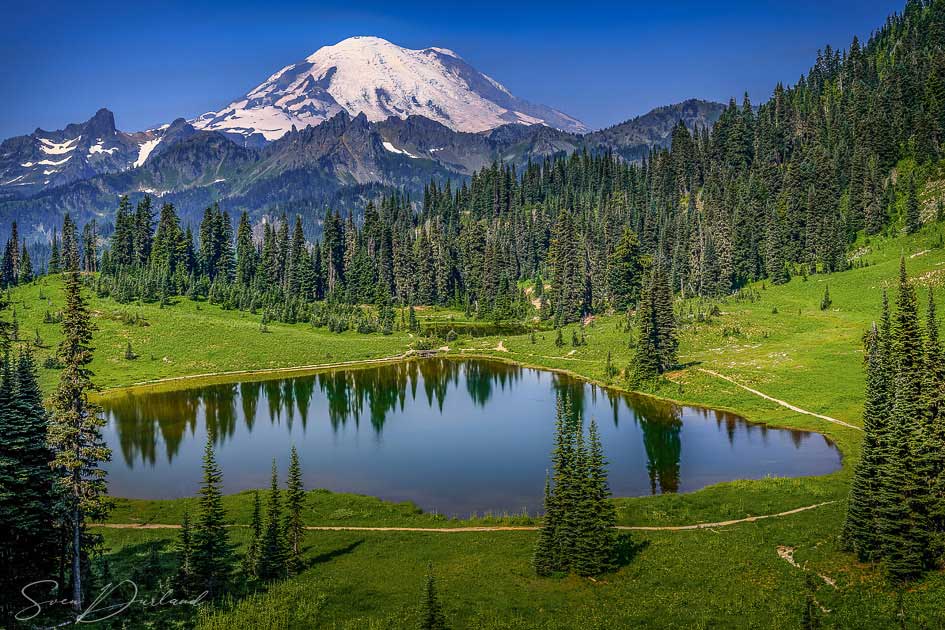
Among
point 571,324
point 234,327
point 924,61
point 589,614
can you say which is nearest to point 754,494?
point 589,614

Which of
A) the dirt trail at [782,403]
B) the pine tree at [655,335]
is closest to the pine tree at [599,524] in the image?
the dirt trail at [782,403]

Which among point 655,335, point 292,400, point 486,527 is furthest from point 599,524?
point 292,400

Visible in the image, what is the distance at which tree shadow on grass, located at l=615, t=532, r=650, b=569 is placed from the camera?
34.8 m

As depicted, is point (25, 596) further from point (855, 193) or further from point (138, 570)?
point (855, 193)

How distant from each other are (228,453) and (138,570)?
33709 mm

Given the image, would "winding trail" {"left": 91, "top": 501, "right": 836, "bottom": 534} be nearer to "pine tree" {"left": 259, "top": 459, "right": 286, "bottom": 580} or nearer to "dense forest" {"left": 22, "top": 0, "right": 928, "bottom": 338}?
"pine tree" {"left": 259, "top": 459, "right": 286, "bottom": 580}

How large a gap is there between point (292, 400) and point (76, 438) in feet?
204

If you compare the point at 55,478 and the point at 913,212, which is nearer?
the point at 55,478

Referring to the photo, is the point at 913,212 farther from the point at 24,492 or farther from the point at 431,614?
the point at 24,492

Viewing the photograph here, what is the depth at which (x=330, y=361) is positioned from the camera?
120 m

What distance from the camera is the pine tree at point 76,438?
95.7 ft

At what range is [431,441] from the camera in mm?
69812

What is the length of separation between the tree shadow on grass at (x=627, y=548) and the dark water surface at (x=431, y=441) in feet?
38.2

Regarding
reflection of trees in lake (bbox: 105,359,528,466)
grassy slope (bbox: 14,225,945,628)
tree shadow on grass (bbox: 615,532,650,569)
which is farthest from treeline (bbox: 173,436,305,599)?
reflection of trees in lake (bbox: 105,359,528,466)
